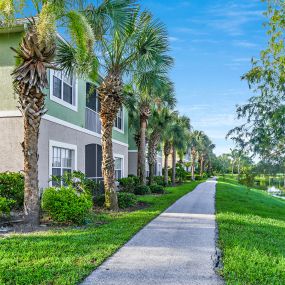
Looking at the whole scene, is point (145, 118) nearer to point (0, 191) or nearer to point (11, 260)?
point (0, 191)

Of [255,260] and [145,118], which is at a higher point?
[145,118]

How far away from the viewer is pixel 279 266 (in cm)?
636

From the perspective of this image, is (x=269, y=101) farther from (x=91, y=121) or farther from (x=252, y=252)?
(x=91, y=121)

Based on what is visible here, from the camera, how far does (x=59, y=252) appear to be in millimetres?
6891

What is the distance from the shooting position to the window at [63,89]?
1499 cm

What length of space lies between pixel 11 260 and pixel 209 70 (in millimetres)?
12172

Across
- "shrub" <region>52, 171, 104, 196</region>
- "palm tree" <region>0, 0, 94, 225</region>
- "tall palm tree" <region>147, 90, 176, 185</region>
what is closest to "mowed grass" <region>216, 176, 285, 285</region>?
"shrub" <region>52, 171, 104, 196</region>

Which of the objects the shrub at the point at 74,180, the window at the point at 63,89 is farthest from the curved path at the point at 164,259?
the window at the point at 63,89

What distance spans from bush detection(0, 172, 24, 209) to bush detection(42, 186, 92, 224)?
234 centimetres

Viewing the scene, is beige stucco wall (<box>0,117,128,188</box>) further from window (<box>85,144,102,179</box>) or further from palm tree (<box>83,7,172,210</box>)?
window (<box>85,144,102,179</box>)

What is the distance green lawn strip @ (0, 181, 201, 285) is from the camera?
5.50 m

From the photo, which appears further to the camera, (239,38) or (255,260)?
(239,38)

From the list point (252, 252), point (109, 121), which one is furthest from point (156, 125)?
point (252, 252)

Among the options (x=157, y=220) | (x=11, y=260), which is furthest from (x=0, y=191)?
(x=11, y=260)
